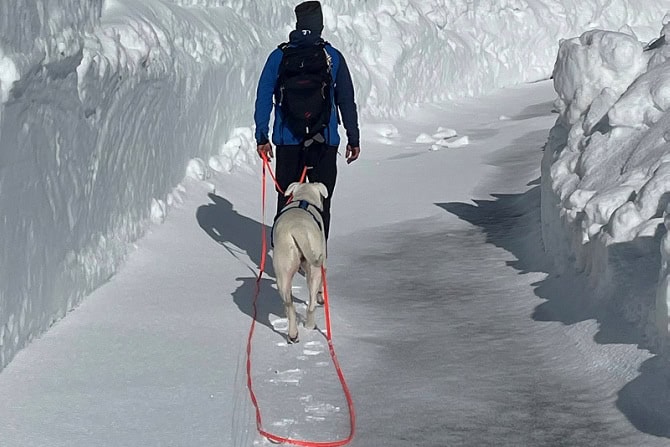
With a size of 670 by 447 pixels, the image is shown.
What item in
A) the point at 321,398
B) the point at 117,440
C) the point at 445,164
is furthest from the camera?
the point at 445,164

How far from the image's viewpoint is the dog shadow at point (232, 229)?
31.1 feet

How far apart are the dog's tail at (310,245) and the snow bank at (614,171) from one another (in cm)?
176

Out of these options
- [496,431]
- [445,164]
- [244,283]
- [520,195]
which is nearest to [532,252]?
[244,283]

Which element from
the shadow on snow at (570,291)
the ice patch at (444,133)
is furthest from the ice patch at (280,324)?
the ice patch at (444,133)

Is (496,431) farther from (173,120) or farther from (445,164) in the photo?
(445,164)

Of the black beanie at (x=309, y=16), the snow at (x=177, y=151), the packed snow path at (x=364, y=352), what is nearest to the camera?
the packed snow path at (x=364, y=352)

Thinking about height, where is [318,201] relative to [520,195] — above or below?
above

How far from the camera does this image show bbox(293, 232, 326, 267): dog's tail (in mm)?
6430

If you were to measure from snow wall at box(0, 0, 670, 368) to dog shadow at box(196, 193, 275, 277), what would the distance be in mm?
412

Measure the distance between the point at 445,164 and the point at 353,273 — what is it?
6.54 meters

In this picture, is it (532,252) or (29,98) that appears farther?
(532,252)

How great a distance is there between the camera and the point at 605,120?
8.32m

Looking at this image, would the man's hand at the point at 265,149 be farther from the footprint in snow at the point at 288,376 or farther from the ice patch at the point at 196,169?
the ice patch at the point at 196,169

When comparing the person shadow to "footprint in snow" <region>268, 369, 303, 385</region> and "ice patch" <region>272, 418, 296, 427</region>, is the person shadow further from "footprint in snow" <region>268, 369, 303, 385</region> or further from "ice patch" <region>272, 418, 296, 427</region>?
"ice patch" <region>272, 418, 296, 427</region>
